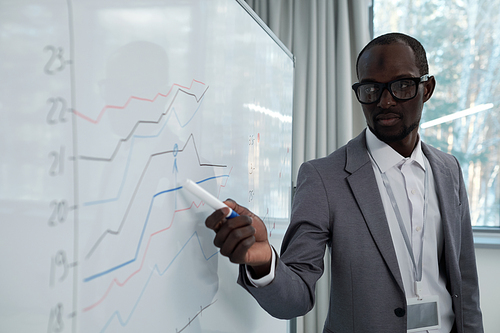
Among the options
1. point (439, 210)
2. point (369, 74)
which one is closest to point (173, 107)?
point (369, 74)

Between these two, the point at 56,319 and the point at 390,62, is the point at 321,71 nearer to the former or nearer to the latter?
the point at 390,62

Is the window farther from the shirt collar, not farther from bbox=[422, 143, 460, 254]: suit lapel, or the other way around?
the shirt collar

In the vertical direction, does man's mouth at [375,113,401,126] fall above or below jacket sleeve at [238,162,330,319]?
above

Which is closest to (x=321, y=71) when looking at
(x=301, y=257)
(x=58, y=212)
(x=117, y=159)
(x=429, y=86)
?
(x=429, y=86)

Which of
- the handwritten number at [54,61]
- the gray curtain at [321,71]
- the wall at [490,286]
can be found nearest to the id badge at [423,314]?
the handwritten number at [54,61]

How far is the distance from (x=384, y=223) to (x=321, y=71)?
1.58 metres

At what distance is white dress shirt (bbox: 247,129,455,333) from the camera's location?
0.98m

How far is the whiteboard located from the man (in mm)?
205

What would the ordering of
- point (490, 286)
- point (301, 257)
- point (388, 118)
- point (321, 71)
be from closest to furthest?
point (301, 257) → point (388, 118) → point (490, 286) → point (321, 71)

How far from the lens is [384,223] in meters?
0.95

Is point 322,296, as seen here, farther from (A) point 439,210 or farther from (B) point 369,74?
(B) point 369,74

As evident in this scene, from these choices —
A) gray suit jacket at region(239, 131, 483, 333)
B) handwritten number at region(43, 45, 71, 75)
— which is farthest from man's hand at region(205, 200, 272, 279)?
handwritten number at region(43, 45, 71, 75)

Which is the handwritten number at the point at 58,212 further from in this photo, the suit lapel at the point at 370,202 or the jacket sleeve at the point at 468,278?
the jacket sleeve at the point at 468,278

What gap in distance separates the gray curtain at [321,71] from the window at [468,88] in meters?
0.43
